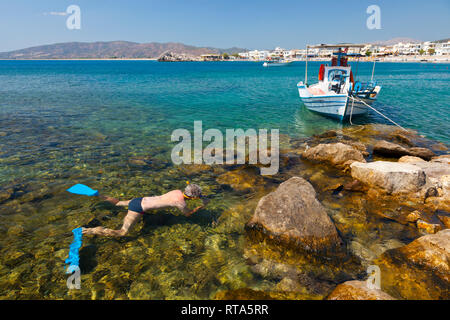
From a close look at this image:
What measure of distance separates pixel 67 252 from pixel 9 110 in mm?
22111

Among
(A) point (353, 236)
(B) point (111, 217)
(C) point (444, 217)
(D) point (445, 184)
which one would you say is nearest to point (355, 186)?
(C) point (444, 217)

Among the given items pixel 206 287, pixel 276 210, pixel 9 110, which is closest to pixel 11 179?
pixel 206 287

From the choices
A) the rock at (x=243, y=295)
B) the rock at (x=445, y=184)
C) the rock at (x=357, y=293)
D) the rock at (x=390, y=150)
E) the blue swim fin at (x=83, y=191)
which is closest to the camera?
the rock at (x=357, y=293)

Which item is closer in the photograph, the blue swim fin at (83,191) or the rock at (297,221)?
the rock at (297,221)

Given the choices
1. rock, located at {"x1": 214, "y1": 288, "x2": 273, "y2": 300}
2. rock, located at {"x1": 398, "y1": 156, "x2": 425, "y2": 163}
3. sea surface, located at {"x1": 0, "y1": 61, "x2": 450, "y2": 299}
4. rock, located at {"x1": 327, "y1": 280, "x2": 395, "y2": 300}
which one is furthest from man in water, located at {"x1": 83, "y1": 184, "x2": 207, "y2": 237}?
rock, located at {"x1": 398, "y1": 156, "x2": 425, "y2": 163}

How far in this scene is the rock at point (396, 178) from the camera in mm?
7730

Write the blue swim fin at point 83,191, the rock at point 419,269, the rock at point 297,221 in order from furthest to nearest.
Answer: the blue swim fin at point 83,191 < the rock at point 297,221 < the rock at point 419,269

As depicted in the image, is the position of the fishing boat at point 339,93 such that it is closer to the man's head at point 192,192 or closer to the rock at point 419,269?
the rock at point 419,269

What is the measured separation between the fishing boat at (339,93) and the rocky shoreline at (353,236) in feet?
34.1

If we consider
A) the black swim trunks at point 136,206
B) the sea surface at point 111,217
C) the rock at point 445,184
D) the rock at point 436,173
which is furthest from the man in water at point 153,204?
the rock at point 445,184

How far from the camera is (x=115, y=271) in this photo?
5098 mm

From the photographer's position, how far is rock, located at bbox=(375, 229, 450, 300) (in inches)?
178
